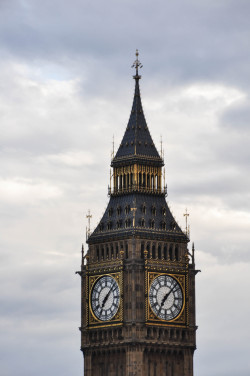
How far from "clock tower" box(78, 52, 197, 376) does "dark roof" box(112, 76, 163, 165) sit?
0.28 ft

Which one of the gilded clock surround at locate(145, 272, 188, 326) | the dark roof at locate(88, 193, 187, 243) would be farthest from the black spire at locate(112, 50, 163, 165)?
the gilded clock surround at locate(145, 272, 188, 326)

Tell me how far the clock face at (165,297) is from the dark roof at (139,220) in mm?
3740

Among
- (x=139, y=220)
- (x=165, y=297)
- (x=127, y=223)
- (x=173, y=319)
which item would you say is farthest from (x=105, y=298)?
(x=139, y=220)

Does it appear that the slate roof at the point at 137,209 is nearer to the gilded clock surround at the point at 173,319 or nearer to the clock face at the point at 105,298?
the gilded clock surround at the point at 173,319

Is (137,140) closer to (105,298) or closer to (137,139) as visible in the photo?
(137,139)

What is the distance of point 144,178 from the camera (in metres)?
169

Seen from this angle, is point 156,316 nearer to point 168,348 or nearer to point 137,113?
point 168,348

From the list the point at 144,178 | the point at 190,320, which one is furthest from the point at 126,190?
the point at 190,320

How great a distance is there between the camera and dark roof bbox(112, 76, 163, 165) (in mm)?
168875

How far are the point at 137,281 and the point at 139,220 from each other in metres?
5.44

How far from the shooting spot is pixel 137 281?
16438 centimetres

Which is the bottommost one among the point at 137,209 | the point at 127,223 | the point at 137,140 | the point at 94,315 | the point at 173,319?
the point at 173,319

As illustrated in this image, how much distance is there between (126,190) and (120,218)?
8.16ft

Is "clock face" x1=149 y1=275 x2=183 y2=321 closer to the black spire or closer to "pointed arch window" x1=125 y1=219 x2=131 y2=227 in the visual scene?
"pointed arch window" x1=125 y1=219 x2=131 y2=227
